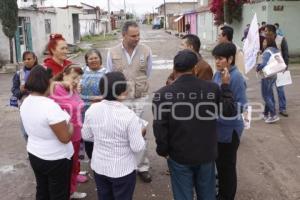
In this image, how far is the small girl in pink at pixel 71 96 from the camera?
398cm

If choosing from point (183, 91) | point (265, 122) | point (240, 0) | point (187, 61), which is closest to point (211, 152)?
point (183, 91)

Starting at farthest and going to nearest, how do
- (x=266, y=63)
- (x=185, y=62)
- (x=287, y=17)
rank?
(x=287, y=17) → (x=266, y=63) → (x=185, y=62)

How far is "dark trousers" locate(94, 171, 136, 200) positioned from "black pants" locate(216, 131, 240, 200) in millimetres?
1005

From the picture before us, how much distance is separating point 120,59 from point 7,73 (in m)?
12.7

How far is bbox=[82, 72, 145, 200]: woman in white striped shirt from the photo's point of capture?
3102 millimetres

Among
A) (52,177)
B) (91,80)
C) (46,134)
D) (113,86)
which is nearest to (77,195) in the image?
(52,177)

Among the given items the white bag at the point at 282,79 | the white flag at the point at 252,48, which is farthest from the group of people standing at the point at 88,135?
the white bag at the point at 282,79

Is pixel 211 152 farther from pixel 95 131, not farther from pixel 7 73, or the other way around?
pixel 7 73

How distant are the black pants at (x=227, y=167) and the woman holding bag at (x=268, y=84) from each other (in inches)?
138

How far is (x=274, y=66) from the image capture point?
6785 mm

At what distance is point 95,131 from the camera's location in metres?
3.22

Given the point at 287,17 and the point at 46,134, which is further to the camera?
the point at 287,17

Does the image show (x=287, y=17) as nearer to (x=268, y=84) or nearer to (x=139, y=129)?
(x=268, y=84)

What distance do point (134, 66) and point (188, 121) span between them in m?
1.86
